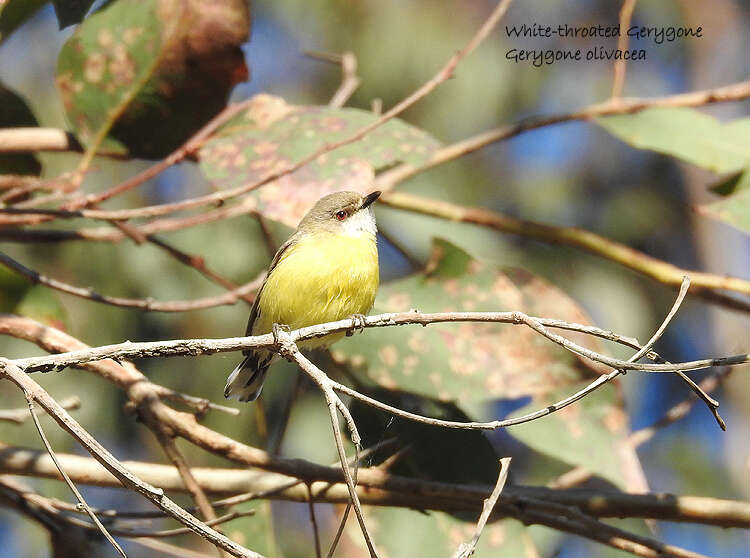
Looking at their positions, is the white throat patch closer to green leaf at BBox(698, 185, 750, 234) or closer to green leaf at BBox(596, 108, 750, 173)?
green leaf at BBox(596, 108, 750, 173)

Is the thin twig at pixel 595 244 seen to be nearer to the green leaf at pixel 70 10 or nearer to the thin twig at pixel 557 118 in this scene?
the thin twig at pixel 557 118

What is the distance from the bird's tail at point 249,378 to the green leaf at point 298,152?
84cm

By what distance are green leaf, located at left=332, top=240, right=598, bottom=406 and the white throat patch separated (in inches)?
9.6

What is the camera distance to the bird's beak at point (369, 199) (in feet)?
10.9

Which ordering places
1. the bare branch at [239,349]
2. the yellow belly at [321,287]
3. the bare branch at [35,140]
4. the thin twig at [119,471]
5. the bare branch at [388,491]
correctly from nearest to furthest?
the thin twig at [119,471] → the bare branch at [239,349] → the bare branch at [388,491] → the bare branch at [35,140] → the yellow belly at [321,287]

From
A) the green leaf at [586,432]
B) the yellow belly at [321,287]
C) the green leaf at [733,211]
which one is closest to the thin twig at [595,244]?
the green leaf at [733,211]

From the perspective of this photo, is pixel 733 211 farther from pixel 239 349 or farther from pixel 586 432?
pixel 239 349

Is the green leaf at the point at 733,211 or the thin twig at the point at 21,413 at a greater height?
the green leaf at the point at 733,211

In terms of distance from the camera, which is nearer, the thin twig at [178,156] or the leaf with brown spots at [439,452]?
the thin twig at [178,156]

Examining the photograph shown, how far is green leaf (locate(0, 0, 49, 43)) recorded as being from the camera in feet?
10.1

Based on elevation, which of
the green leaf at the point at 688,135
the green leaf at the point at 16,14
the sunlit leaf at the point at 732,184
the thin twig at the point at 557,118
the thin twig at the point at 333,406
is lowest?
the sunlit leaf at the point at 732,184

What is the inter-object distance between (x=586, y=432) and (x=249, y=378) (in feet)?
4.26

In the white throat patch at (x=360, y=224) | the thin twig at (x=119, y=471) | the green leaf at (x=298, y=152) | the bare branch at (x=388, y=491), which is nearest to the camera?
the thin twig at (x=119, y=471)

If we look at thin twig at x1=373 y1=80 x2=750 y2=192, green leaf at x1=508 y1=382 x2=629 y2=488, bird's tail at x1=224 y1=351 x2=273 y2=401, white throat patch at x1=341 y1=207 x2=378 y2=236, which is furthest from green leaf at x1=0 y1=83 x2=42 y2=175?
green leaf at x1=508 y1=382 x2=629 y2=488
